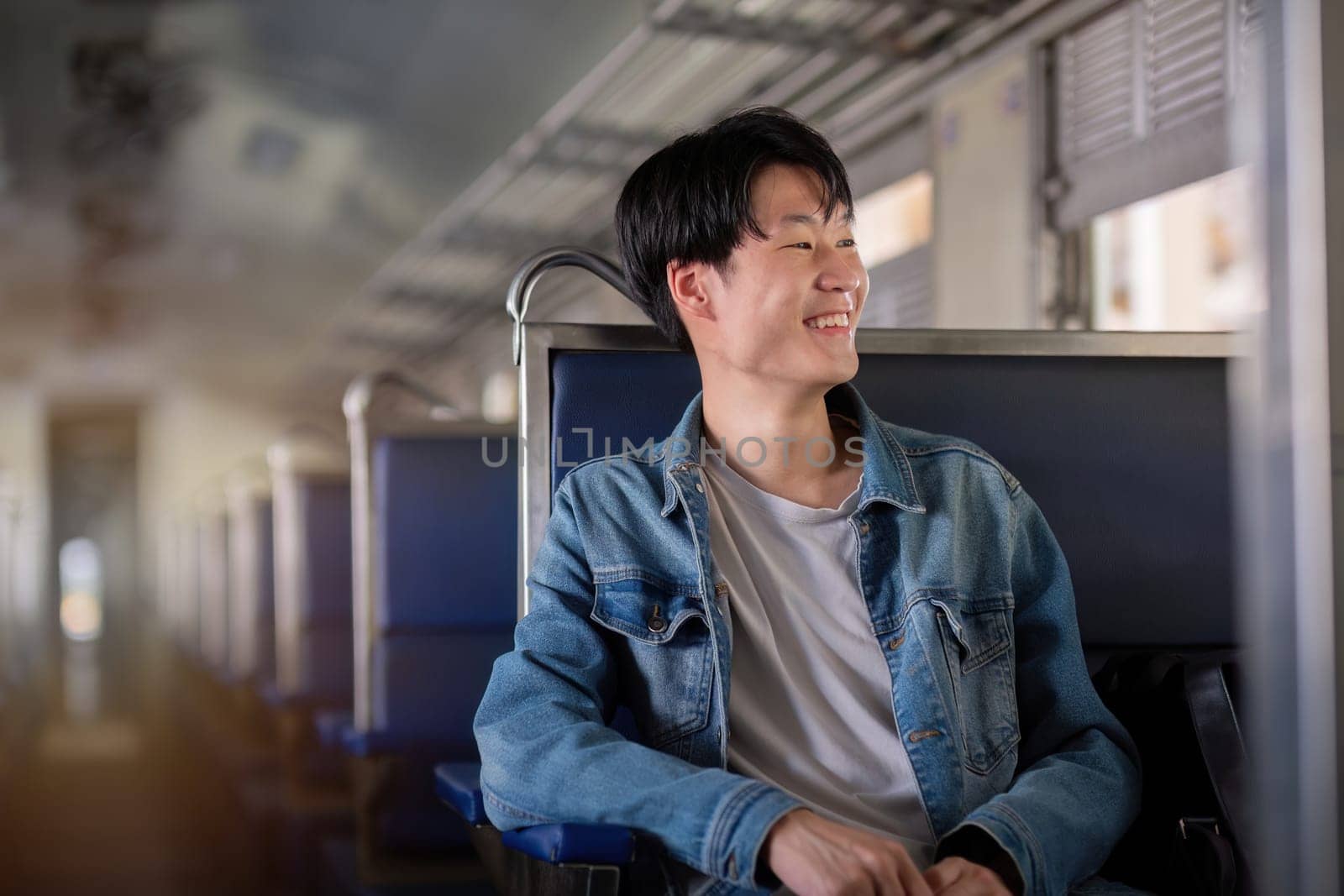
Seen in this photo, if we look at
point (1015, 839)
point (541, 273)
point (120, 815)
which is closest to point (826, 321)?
point (541, 273)

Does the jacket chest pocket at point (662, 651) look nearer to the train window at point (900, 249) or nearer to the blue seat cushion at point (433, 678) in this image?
the blue seat cushion at point (433, 678)

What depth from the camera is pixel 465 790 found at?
1.28 metres

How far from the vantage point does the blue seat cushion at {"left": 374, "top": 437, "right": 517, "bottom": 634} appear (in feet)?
8.95

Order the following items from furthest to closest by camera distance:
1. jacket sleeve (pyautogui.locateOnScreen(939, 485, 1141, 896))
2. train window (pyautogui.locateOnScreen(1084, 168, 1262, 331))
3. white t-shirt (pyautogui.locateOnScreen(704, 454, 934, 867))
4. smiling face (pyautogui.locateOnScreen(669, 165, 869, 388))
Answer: train window (pyautogui.locateOnScreen(1084, 168, 1262, 331)) → smiling face (pyautogui.locateOnScreen(669, 165, 869, 388)) → white t-shirt (pyautogui.locateOnScreen(704, 454, 934, 867)) → jacket sleeve (pyautogui.locateOnScreen(939, 485, 1141, 896))

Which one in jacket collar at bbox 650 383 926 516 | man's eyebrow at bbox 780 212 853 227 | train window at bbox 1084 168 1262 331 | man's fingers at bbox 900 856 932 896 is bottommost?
man's fingers at bbox 900 856 932 896

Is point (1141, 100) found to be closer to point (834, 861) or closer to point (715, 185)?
point (715, 185)

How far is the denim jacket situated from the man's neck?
47 mm

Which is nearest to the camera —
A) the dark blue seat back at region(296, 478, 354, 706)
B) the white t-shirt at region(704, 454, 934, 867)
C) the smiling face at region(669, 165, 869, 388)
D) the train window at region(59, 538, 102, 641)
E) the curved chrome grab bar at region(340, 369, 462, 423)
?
the white t-shirt at region(704, 454, 934, 867)

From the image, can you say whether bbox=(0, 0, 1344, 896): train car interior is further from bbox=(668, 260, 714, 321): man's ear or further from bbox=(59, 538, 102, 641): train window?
bbox=(59, 538, 102, 641): train window

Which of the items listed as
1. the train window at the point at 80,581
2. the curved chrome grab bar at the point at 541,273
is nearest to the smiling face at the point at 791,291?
the curved chrome grab bar at the point at 541,273

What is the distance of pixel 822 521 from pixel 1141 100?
3023 mm

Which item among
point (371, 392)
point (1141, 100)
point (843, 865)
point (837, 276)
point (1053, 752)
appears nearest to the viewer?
point (843, 865)

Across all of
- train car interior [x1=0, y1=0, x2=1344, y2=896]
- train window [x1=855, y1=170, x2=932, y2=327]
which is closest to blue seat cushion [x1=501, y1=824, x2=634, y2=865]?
train car interior [x1=0, y1=0, x2=1344, y2=896]

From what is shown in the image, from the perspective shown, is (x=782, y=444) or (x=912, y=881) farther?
(x=782, y=444)
